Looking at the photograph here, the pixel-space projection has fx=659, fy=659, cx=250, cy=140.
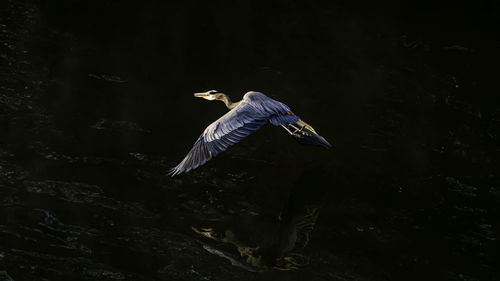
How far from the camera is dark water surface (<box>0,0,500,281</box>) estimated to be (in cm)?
630

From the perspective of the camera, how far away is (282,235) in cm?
680

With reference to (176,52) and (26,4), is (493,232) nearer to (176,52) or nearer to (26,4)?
(176,52)

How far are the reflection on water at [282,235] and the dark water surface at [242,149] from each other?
2 cm

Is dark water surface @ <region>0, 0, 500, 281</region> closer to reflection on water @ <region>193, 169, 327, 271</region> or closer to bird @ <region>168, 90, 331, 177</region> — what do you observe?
reflection on water @ <region>193, 169, 327, 271</region>

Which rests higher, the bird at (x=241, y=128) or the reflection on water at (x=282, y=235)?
the bird at (x=241, y=128)

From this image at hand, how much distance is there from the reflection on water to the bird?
747mm

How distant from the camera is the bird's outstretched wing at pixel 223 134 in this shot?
22.4ft

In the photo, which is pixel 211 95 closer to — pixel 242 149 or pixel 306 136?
pixel 242 149

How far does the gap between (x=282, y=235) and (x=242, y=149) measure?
1.88 meters

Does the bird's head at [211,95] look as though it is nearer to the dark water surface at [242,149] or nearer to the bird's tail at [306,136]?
the dark water surface at [242,149]

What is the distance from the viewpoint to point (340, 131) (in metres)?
9.20

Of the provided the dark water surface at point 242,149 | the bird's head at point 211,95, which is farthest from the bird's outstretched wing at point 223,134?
the bird's head at point 211,95

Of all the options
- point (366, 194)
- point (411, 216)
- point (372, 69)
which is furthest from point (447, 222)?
point (372, 69)

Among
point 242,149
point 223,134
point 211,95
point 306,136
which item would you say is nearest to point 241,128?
point 223,134
